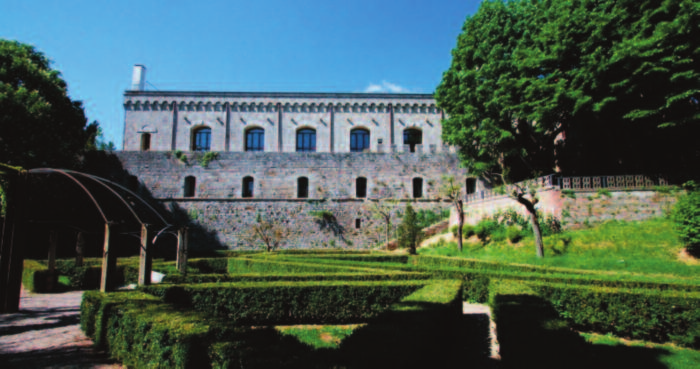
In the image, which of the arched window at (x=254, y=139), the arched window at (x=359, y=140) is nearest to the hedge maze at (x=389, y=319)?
the arched window at (x=359, y=140)

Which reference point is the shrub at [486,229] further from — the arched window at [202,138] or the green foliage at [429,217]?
the arched window at [202,138]

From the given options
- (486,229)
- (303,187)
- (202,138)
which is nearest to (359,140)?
(303,187)

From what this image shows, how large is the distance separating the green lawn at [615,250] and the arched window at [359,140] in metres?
17.5

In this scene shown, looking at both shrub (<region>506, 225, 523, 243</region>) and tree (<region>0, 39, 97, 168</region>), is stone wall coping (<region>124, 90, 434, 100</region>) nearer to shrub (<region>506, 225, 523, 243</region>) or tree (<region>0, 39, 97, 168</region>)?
tree (<region>0, 39, 97, 168</region>)

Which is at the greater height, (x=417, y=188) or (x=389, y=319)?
(x=417, y=188)

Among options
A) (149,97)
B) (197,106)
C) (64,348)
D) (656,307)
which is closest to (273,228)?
(197,106)

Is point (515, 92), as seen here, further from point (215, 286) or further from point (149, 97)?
point (149, 97)

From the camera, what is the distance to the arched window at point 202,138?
31469 millimetres

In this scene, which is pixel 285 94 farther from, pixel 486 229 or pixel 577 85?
pixel 577 85

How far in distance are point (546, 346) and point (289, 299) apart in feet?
16.7

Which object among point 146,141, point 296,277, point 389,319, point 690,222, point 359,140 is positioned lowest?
point 296,277

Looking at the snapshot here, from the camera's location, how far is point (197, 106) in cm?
3089

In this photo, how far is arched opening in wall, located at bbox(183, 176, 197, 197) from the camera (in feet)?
85.3

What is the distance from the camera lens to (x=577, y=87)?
1697 centimetres
